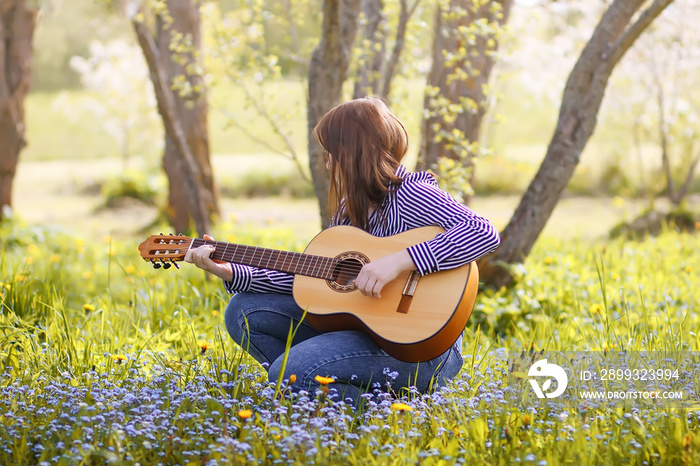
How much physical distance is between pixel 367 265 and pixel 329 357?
1.09 feet

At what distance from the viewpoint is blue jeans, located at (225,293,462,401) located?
2.21m

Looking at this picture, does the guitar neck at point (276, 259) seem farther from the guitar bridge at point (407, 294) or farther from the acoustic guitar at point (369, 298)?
the guitar bridge at point (407, 294)

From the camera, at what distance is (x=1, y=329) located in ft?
9.41

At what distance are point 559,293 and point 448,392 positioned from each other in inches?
70.0

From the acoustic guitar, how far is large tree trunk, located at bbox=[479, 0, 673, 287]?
156 cm

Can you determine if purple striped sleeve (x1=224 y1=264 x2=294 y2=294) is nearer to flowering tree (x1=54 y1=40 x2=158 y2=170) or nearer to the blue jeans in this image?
the blue jeans

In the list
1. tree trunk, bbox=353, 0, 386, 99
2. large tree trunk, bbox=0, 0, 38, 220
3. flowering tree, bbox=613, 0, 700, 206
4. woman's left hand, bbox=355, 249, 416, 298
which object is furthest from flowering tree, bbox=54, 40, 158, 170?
woman's left hand, bbox=355, 249, 416, 298

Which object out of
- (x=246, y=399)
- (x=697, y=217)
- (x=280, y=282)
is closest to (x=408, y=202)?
(x=280, y=282)

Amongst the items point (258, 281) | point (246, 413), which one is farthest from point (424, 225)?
point (246, 413)

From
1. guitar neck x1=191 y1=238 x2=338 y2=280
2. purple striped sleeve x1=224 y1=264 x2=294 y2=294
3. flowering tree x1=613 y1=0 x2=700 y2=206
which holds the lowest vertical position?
purple striped sleeve x1=224 y1=264 x2=294 y2=294

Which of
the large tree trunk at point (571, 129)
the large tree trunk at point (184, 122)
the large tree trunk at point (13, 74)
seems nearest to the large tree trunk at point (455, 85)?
the large tree trunk at point (571, 129)

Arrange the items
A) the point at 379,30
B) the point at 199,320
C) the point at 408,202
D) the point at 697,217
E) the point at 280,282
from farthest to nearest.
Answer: the point at 697,217, the point at 379,30, the point at 199,320, the point at 280,282, the point at 408,202

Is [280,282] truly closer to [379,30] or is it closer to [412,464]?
[412,464]

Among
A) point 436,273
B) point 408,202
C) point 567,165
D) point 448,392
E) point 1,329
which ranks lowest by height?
point 1,329
